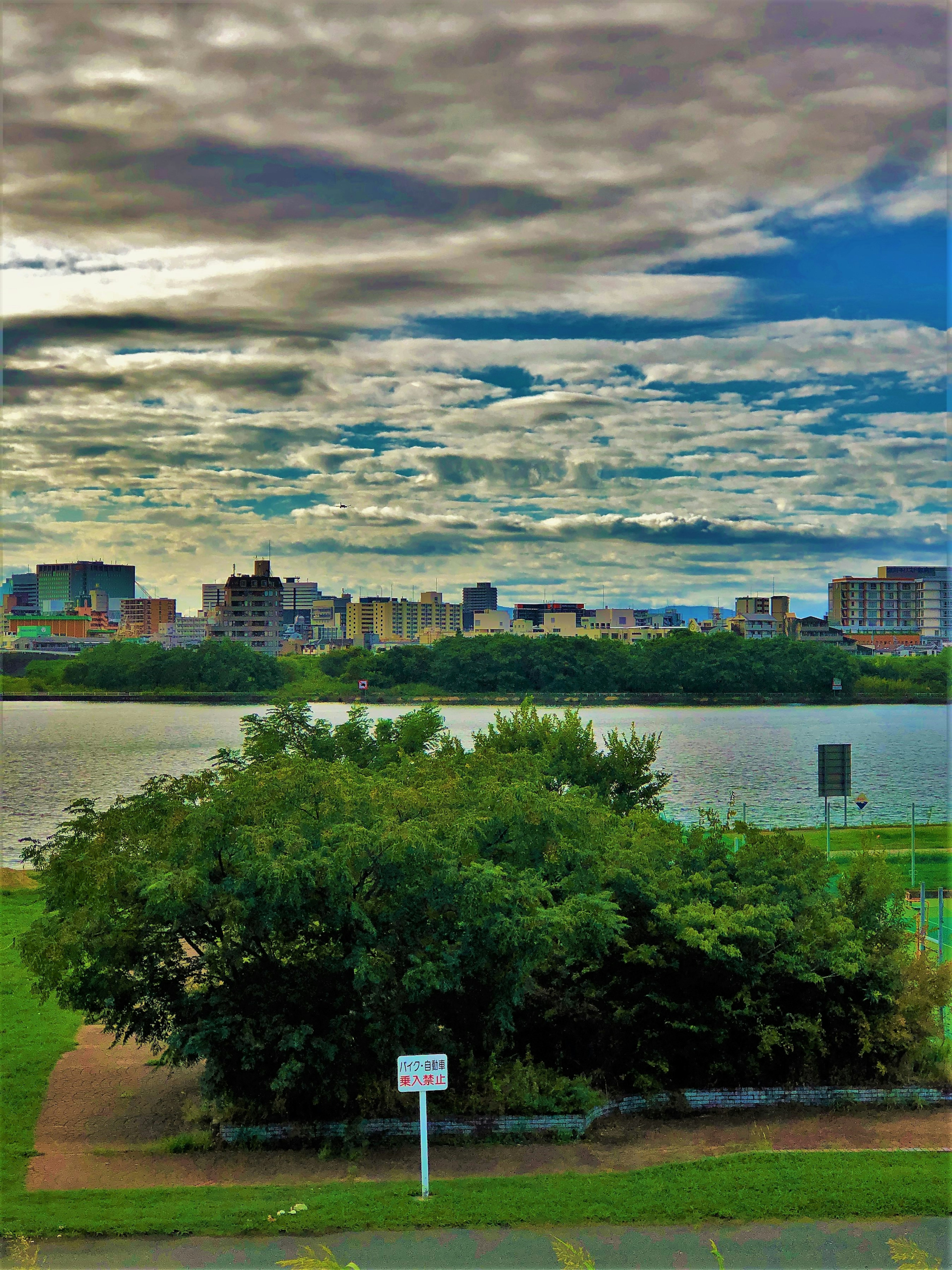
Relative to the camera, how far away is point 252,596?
124250 mm

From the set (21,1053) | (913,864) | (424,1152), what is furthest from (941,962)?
(21,1053)

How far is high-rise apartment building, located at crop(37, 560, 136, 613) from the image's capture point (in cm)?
17488

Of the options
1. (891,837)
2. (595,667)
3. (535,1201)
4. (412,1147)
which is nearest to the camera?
(535,1201)

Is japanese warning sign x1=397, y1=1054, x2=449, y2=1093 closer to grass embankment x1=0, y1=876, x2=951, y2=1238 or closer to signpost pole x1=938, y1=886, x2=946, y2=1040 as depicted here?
grass embankment x1=0, y1=876, x2=951, y2=1238

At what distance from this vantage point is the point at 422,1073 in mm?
12305

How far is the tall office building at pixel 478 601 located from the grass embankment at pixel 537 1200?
546ft

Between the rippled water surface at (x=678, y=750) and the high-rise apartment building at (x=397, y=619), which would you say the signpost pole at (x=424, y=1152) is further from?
the high-rise apartment building at (x=397, y=619)

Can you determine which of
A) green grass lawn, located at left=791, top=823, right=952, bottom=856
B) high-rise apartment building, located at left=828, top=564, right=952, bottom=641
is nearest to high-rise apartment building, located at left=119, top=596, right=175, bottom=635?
high-rise apartment building, located at left=828, top=564, right=952, bottom=641

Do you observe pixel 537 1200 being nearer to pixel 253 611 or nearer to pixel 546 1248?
pixel 546 1248

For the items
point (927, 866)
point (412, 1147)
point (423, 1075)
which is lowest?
point (927, 866)

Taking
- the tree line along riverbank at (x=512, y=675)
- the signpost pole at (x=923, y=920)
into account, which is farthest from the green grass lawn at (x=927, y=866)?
the tree line along riverbank at (x=512, y=675)

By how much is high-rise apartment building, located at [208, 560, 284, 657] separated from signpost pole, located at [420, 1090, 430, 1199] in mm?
112254

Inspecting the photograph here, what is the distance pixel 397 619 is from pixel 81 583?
53.3m

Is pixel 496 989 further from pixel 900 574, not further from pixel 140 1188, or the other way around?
pixel 900 574
